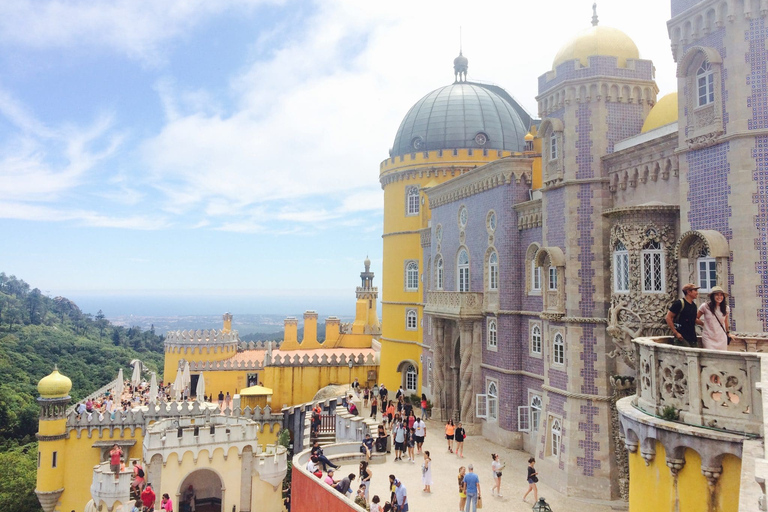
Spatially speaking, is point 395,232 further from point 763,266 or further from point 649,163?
point 763,266

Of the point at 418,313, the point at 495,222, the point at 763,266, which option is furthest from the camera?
the point at 418,313

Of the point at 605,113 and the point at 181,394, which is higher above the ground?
the point at 605,113

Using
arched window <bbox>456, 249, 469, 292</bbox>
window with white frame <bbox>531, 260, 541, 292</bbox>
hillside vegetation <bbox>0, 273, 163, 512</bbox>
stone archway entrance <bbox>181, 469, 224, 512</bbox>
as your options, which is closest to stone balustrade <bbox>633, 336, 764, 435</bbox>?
window with white frame <bbox>531, 260, 541, 292</bbox>

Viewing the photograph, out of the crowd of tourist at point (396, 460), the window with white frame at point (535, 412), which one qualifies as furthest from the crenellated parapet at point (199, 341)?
the window with white frame at point (535, 412)

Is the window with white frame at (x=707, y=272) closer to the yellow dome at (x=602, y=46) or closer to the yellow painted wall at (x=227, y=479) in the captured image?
the yellow dome at (x=602, y=46)

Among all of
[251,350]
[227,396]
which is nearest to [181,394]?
[227,396]

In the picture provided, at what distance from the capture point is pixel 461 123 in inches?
1203

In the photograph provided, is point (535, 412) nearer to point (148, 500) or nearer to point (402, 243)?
point (402, 243)

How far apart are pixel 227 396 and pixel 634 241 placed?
31335mm

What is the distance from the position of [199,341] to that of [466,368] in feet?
77.3

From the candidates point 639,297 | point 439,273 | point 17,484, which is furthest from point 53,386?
point 639,297

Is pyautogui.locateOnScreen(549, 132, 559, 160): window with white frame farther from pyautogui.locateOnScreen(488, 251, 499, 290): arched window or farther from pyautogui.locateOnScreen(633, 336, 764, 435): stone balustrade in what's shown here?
pyautogui.locateOnScreen(633, 336, 764, 435): stone balustrade

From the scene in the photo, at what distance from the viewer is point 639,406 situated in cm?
845

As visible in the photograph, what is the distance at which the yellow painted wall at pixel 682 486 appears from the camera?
6789 mm
